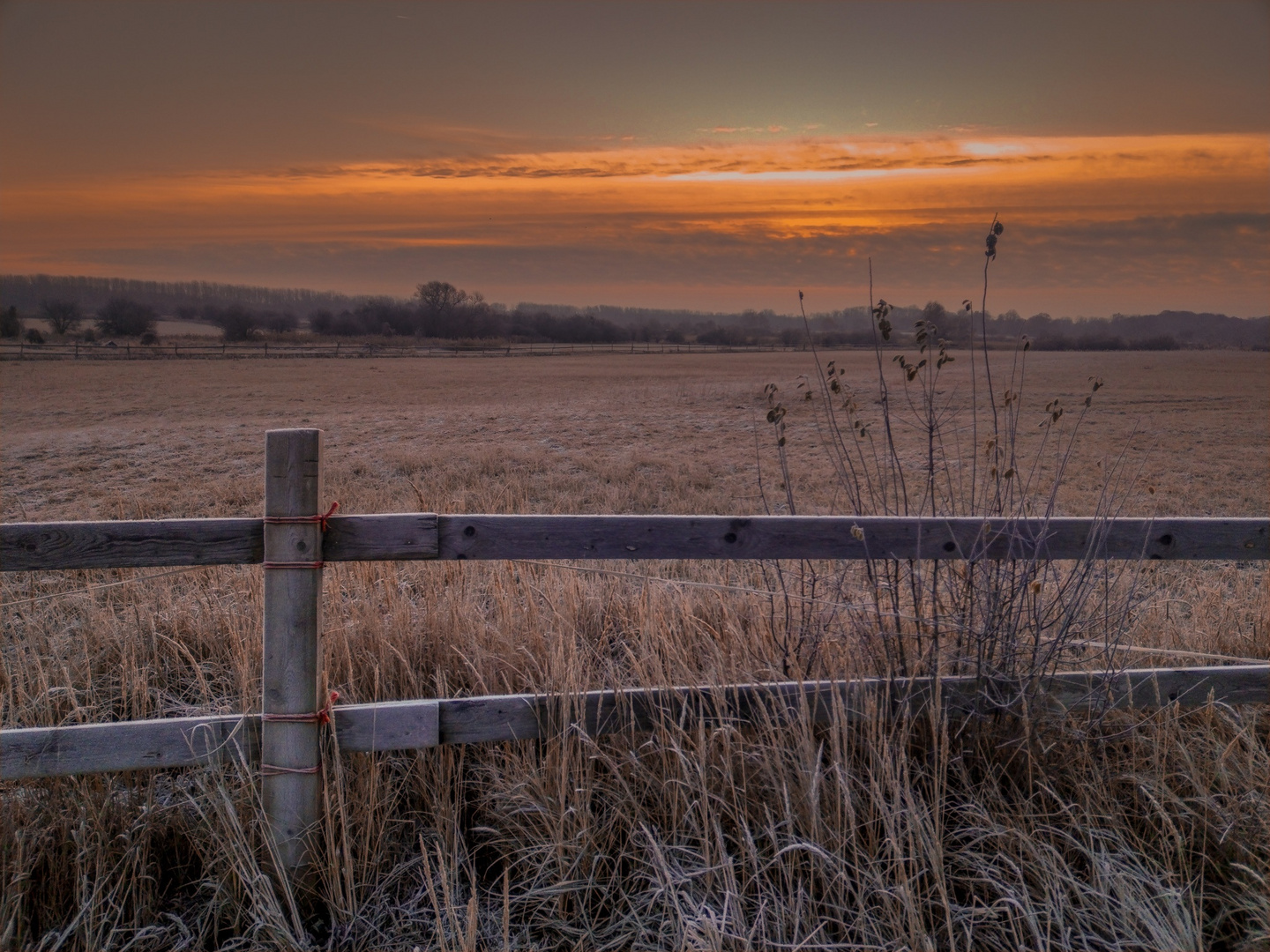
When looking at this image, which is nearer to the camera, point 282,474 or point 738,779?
point 282,474

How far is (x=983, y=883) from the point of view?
3152mm

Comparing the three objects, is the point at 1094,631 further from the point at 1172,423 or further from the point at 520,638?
the point at 1172,423

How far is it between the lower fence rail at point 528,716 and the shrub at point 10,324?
267 ft

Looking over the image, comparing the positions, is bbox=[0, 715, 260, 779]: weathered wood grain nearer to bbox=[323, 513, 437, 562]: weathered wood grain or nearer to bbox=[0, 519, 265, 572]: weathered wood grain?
bbox=[0, 519, 265, 572]: weathered wood grain

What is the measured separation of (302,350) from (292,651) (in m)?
73.3

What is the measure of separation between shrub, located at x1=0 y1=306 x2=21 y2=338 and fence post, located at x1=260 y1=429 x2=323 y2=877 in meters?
81.9

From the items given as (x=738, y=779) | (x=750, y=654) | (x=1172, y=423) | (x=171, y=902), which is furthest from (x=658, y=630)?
(x=1172, y=423)

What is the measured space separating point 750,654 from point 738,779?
0.81 meters

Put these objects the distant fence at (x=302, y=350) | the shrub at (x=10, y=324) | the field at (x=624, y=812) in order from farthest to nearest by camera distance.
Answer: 1. the shrub at (x=10, y=324)
2. the distant fence at (x=302, y=350)
3. the field at (x=624, y=812)

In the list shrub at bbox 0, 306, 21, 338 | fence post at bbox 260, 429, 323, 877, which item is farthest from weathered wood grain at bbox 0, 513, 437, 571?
shrub at bbox 0, 306, 21, 338

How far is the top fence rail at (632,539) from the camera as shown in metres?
3.28

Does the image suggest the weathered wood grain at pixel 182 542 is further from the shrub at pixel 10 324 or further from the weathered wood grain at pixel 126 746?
the shrub at pixel 10 324

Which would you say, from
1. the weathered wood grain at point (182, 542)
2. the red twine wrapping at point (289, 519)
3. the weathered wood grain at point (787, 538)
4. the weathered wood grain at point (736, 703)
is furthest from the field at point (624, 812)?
the red twine wrapping at point (289, 519)

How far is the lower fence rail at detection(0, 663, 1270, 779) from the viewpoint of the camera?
3236 millimetres
